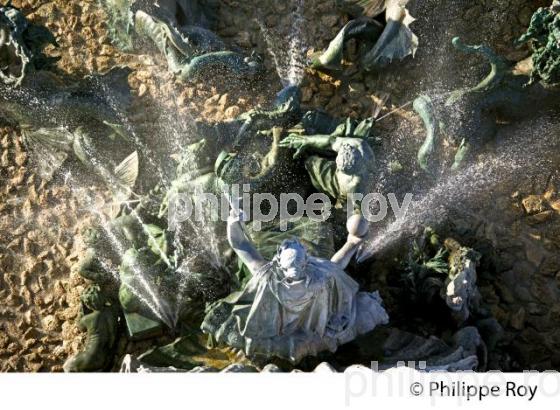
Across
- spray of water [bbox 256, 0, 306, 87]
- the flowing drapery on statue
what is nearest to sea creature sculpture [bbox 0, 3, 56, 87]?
spray of water [bbox 256, 0, 306, 87]

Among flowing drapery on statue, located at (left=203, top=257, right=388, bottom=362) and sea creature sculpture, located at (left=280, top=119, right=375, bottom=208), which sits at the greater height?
sea creature sculpture, located at (left=280, top=119, right=375, bottom=208)

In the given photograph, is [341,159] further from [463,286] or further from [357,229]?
[463,286]

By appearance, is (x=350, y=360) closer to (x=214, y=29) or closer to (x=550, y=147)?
(x=550, y=147)

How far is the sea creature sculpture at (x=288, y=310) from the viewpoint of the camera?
5062 mm

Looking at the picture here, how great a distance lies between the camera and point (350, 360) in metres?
5.27

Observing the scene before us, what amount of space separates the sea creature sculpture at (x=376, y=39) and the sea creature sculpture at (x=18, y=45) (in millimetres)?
1351

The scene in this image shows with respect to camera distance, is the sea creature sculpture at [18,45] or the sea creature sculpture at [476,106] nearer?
the sea creature sculpture at [476,106]

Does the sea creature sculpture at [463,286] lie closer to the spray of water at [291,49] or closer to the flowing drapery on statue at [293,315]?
the flowing drapery on statue at [293,315]

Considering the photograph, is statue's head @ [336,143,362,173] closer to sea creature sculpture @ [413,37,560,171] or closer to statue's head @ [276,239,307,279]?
sea creature sculpture @ [413,37,560,171]

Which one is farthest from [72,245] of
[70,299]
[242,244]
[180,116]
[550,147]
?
[550,147]

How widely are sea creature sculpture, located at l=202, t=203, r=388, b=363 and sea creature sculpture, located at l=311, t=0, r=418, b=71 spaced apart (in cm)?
139

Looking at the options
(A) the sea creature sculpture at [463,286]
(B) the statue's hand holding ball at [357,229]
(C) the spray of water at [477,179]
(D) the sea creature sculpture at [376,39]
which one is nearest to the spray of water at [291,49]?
(D) the sea creature sculpture at [376,39]

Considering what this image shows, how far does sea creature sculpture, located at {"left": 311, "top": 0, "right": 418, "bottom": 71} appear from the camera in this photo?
6289mm

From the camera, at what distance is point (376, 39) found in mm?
6414
